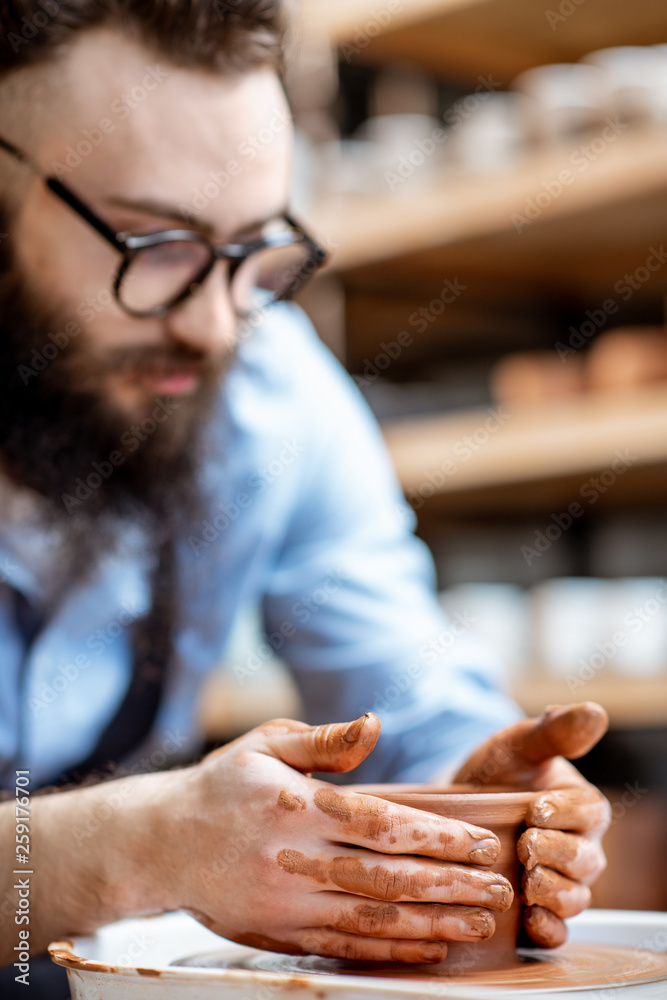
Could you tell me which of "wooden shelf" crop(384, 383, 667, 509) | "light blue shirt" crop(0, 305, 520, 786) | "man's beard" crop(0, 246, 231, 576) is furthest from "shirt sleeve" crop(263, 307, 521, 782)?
"wooden shelf" crop(384, 383, 667, 509)

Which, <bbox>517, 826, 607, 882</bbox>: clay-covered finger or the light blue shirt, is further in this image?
the light blue shirt

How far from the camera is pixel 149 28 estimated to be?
0.81 meters

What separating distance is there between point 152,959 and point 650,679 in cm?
122

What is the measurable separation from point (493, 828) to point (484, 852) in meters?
0.04

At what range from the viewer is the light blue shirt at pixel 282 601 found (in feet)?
3.02

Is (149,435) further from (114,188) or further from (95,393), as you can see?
(114,188)

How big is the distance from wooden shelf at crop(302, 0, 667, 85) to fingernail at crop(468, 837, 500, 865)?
1645mm

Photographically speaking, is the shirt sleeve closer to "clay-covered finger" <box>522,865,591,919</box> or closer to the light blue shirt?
the light blue shirt

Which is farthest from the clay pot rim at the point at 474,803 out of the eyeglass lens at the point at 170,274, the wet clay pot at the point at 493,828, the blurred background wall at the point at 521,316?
the blurred background wall at the point at 521,316

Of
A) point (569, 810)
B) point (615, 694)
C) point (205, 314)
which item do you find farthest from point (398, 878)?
point (615, 694)

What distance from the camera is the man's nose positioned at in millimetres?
844

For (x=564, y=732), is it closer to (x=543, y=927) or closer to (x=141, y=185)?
(x=543, y=927)

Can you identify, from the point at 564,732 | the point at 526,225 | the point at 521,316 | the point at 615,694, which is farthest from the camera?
the point at 521,316

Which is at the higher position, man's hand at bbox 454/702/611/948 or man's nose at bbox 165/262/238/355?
man's nose at bbox 165/262/238/355
